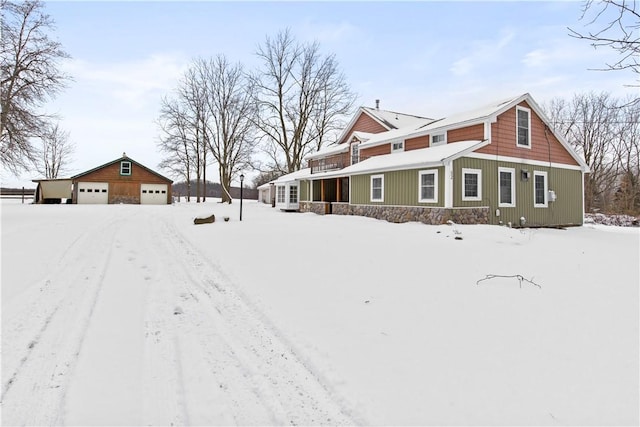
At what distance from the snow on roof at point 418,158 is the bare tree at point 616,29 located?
8.50 m

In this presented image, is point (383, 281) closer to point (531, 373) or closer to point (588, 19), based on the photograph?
point (531, 373)

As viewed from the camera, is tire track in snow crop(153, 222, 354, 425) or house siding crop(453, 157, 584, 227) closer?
tire track in snow crop(153, 222, 354, 425)

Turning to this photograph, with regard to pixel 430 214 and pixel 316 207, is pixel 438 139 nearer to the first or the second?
pixel 430 214

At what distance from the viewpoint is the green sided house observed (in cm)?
1347

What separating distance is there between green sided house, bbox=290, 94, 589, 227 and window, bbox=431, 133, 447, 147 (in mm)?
52

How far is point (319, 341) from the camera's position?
331 cm

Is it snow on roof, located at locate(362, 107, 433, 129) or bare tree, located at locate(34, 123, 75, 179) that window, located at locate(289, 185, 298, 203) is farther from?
bare tree, located at locate(34, 123, 75, 179)

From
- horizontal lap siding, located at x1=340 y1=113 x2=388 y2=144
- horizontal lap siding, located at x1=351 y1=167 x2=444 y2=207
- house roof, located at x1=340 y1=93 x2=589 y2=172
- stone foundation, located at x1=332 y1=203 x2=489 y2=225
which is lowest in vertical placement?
stone foundation, located at x1=332 y1=203 x2=489 y2=225

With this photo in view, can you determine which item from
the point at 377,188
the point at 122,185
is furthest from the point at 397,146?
the point at 122,185

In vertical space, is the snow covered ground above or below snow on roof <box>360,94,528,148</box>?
below

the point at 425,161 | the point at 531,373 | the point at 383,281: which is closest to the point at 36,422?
the point at 531,373

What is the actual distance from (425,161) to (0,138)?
17564mm

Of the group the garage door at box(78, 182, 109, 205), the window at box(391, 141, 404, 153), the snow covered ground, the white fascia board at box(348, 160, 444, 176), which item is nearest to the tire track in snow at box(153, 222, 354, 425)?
the snow covered ground

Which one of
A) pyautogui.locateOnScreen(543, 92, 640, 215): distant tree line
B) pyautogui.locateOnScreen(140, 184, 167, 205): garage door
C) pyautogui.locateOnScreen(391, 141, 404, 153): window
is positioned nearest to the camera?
pyautogui.locateOnScreen(391, 141, 404, 153): window
